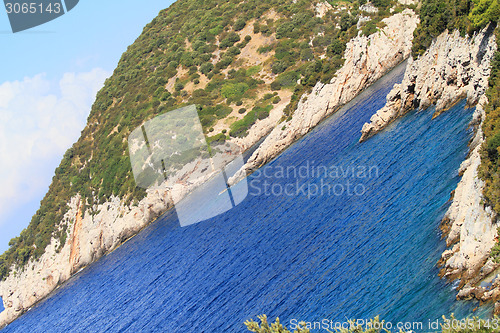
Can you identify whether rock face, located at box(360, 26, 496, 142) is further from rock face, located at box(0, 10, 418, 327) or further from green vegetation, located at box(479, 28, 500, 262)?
rock face, located at box(0, 10, 418, 327)

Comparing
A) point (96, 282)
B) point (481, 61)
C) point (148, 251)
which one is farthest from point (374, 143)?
point (96, 282)

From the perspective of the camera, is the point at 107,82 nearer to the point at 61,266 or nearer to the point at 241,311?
the point at 61,266

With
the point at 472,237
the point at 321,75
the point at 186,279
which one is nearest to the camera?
the point at 472,237

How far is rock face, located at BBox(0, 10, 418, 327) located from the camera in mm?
73750

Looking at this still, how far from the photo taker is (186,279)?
4778 cm

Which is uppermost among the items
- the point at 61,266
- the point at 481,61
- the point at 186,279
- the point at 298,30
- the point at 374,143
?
the point at 298,30

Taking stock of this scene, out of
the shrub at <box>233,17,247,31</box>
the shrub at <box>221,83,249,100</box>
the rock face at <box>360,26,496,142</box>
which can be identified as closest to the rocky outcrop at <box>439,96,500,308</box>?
the rock face at <box>360,26,496,142</box>

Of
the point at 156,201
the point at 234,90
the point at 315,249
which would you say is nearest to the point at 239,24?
the point at 234,90

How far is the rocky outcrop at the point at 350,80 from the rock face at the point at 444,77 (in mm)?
20533

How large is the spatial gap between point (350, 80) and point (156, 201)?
135ft

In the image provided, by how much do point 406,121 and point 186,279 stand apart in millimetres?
A: 29570

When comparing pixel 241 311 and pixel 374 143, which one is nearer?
pixel 241 311

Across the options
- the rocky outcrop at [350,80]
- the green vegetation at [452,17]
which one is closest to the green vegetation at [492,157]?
the green vegetation at [452,17]

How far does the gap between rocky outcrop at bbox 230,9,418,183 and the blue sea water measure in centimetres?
322
